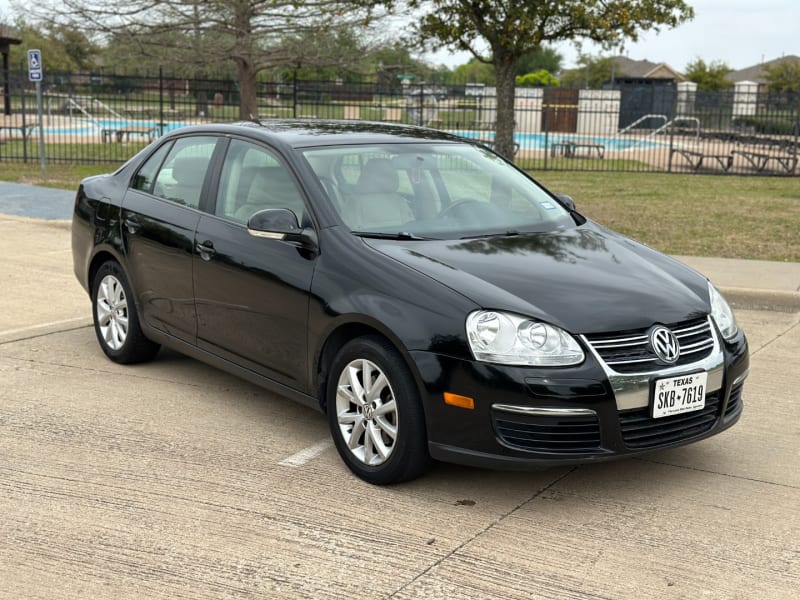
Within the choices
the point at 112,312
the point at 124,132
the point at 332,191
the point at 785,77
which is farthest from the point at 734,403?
the point at 785,77

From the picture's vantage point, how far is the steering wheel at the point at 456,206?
17.3 feet

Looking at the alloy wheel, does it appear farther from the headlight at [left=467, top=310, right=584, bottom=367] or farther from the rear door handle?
the headlight at [left=467, top=310, right=584, bottom=367]

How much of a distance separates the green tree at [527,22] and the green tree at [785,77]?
5584 centimetres

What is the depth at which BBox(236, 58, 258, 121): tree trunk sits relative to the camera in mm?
27928

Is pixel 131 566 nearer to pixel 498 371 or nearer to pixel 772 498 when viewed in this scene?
pixel 498 371

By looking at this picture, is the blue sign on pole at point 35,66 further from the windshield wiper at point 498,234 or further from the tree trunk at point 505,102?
the windshield wiper at point 498,234

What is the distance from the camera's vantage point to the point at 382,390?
4.46 meters

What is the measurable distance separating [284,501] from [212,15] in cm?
2568

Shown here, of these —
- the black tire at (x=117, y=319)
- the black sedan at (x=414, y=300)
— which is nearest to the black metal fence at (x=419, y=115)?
the black tire at (x=117, y=319)

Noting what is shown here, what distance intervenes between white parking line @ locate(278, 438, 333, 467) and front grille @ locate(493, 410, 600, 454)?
1176mm

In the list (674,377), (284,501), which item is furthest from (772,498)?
(284,501)

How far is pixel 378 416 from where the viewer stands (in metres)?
4.46

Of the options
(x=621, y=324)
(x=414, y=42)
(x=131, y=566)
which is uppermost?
(x=414, y=42)

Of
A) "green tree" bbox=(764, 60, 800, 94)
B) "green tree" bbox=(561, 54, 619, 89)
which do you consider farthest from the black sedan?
"green tree" bbox=(561, 54, 619, 89)
